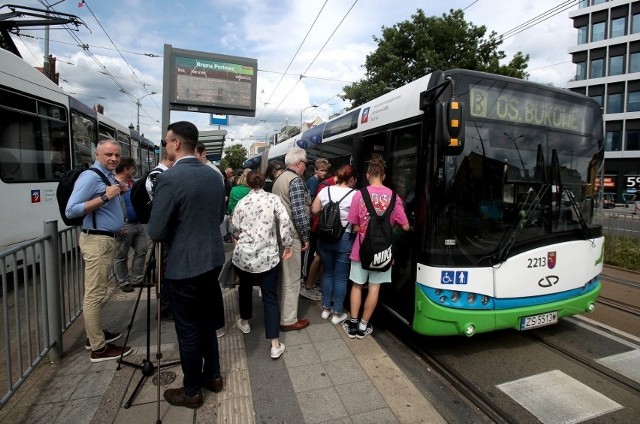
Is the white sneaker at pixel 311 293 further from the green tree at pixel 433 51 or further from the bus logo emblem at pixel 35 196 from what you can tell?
the green tree at pixel 433 51

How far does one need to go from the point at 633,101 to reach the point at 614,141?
4.07 meters

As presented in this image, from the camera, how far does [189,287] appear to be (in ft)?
8.66

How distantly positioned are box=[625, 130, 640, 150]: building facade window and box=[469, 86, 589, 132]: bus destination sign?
43.4 meters

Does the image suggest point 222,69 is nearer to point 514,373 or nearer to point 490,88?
point 490,88

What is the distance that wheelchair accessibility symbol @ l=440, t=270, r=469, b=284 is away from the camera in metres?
3.47

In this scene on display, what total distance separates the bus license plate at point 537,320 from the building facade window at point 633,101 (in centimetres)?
4505

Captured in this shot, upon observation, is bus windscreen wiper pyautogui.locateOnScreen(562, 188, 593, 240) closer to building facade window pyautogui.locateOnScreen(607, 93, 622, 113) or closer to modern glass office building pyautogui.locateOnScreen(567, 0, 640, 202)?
modern glass office building pyautogui.locateOnScreen(567, 0, 640, 202)

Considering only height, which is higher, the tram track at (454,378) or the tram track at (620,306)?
the tram track at (620,306)

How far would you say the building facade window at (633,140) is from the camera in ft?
120

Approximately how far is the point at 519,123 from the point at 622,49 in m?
46.9

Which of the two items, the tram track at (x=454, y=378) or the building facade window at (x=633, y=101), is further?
the building facade window at (x=633, y=101)

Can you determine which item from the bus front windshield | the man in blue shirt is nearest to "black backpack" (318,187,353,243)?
the bus front windshield

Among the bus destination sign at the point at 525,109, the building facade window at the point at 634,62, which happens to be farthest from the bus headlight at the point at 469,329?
the building facade window at the point at 634,62

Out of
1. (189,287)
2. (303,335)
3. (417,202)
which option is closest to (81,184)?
(189,287)
